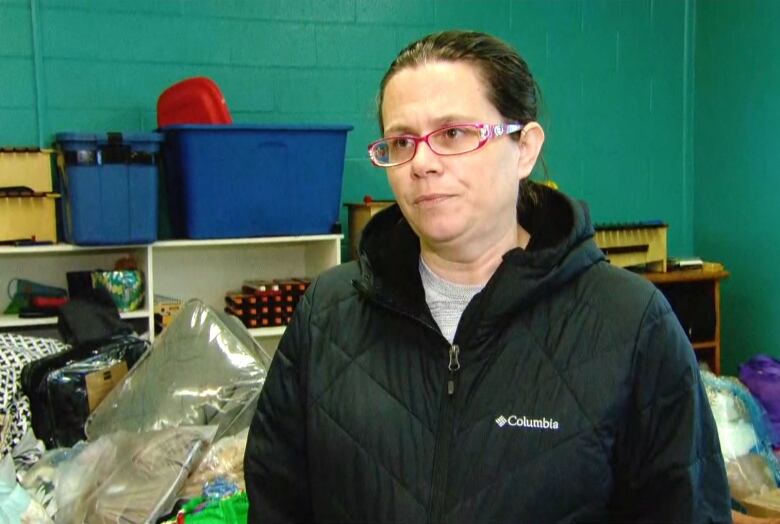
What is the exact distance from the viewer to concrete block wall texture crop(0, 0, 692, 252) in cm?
327

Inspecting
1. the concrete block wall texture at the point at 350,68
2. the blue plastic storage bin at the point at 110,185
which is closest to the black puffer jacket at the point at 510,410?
the blue plastic storage bin at the point at 110,185

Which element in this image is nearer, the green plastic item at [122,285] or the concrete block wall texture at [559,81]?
the green plastic item at [122,285]

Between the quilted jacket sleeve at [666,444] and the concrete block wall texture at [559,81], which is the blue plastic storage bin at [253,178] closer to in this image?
the concrete block wall texture at [559,81]

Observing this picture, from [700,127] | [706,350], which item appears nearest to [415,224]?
[706,350]

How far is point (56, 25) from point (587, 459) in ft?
9.68

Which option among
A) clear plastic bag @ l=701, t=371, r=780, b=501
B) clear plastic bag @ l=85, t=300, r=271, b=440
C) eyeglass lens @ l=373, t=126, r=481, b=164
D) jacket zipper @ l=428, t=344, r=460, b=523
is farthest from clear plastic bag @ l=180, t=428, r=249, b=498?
clear plastic bag @ l=701, t=371, r=780, b=501

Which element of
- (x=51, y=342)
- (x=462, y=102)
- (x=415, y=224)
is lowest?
(x=51, y=342)

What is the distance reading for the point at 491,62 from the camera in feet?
3.94

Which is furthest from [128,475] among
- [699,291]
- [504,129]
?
[699,291]

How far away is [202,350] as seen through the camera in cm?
271

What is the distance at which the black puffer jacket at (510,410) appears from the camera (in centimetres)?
108

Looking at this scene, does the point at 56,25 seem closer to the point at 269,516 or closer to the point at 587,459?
the point at 269,516

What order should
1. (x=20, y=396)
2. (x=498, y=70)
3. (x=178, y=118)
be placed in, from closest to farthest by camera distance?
(x=498, y=70), (x=20, y=396), (x=178, y=118)

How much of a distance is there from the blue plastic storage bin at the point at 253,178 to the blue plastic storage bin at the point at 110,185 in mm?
140
